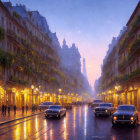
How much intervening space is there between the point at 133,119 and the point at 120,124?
73.0 inches

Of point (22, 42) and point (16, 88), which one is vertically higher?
point (22, 42)

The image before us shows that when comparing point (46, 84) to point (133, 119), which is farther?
point (46, 84)

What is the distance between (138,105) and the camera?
A: 42469mm

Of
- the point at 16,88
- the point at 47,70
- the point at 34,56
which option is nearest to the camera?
the point at 16,88

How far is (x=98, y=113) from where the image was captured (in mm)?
32219

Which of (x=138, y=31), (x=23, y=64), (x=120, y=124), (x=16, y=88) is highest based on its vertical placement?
(x=138, y=31)

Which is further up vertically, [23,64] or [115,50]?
[115,50]

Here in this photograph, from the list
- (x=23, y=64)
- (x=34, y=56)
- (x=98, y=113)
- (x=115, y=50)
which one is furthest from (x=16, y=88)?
(x=115, y=50)

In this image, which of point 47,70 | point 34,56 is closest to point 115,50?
point 47,70

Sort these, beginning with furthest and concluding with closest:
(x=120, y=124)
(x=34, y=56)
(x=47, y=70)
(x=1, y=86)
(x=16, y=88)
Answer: (x=47, y=70)
(x=34, y=56)
(x=16, y=88)
(x=1, y=86)
(x=120, y=124)

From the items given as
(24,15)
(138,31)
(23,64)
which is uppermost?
(24,15)

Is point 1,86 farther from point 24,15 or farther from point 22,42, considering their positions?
point 24,15

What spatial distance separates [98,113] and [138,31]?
611 inches

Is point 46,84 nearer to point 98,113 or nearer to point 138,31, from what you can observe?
point 138,31
